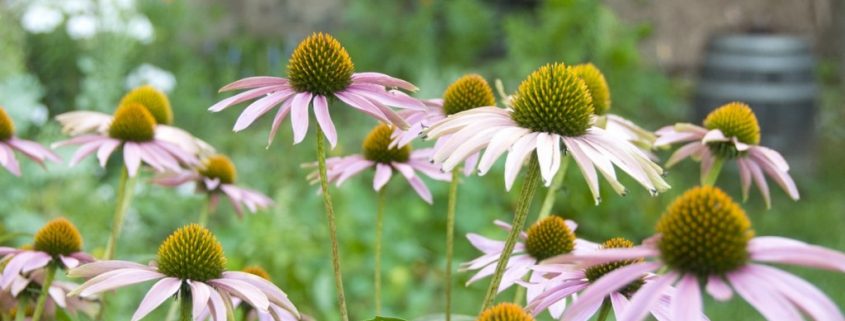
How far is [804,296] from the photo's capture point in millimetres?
576

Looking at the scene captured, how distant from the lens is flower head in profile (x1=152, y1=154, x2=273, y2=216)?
122 cm

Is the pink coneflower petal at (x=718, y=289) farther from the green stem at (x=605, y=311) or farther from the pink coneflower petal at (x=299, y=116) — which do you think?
the pink coneflower petal at (x=299, y=116)

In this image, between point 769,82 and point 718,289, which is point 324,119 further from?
point 769,82

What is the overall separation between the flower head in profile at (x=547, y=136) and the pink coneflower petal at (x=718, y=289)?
0.10 m

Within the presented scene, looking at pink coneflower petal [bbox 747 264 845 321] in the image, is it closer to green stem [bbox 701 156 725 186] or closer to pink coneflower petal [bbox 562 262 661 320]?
pink coneflower petal [bbox 562 262 661 320]

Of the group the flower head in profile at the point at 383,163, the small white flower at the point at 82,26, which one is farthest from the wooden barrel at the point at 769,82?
the flower head in profile at the point at 383,163

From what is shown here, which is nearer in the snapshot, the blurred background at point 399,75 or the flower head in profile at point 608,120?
the flower head in profile at point 608,120

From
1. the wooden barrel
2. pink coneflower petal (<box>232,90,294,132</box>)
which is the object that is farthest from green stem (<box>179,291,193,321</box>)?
the wooden barrel

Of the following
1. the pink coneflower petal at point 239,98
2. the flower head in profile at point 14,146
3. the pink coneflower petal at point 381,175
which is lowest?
the pink coneflower petal at point 381,175

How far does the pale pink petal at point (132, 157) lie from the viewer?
42.8 inches

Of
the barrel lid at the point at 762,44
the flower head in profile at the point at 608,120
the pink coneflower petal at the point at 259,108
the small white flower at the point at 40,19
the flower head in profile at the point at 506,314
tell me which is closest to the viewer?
the flower head in profile at the point at 506,314

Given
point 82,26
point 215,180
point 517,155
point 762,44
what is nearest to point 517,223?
point 517,155

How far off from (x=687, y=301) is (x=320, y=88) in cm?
41

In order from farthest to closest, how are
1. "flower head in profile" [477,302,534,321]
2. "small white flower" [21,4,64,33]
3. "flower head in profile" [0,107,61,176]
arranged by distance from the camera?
1. "small white flower" [21,4,64,33]
2. "flower head in profile" [0,107,61,176]
3. "flower head in profile" [477,302,534,321]
